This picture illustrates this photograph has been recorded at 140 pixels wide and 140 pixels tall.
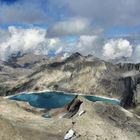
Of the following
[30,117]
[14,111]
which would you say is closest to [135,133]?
[30,117]

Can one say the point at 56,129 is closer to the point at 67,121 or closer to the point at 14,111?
the point at 67,121

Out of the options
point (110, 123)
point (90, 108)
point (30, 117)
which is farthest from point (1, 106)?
point (110, 123)

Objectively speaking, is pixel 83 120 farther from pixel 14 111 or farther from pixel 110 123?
pixel 14 111

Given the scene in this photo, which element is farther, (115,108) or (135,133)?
(115,108)


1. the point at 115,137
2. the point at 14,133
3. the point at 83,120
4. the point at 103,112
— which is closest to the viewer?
the point at 14,133

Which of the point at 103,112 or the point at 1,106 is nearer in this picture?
the point at 103,112

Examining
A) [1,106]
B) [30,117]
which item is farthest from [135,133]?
[1,106]

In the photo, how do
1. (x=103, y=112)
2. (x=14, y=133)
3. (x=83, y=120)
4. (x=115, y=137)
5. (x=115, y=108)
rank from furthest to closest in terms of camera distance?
(x=115, y=108) → (x=103, y=112) → (x=83, y=120) → (x=115, y=137) → (x=14, y=133)

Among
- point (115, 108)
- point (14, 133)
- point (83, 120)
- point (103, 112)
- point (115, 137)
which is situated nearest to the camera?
point (14, 133)
